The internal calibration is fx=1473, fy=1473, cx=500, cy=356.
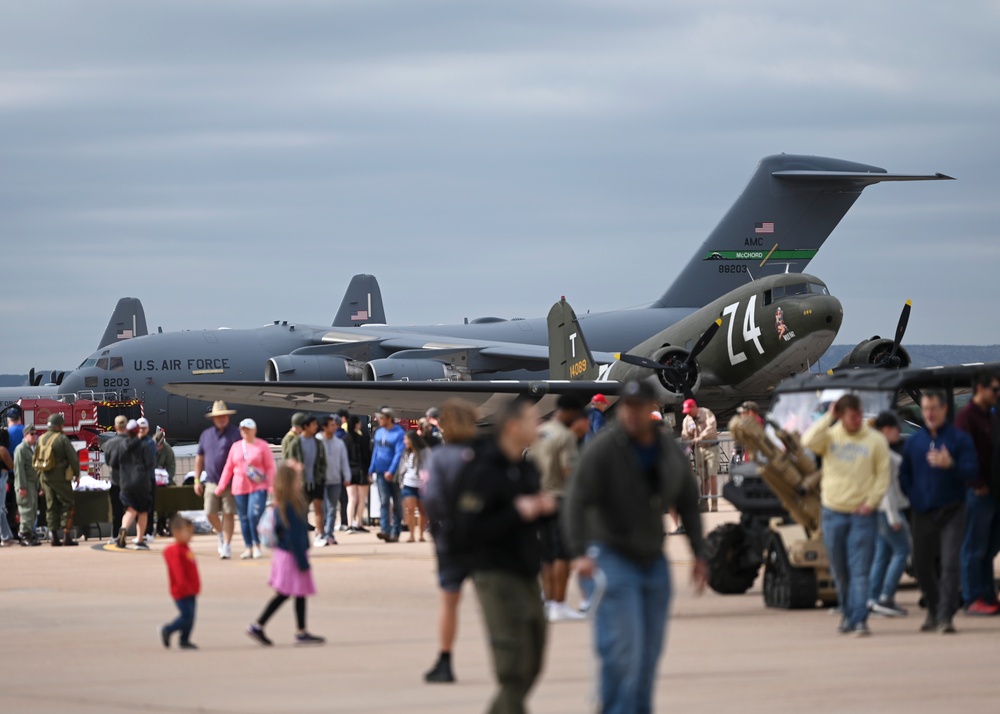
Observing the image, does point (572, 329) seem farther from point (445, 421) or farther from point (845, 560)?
point (445, 421)

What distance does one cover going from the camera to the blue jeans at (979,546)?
10805mm

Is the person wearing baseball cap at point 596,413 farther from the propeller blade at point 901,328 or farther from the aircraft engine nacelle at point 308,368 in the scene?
the aircraft engine nacelle at point 308,368

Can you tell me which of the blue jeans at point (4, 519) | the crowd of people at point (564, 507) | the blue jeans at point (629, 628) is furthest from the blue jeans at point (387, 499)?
the blue jeans at point (629, 628)

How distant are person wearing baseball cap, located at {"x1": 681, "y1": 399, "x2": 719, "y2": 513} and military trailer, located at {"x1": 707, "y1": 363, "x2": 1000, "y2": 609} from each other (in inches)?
357

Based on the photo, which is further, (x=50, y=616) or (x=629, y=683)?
(x=50, y=616)

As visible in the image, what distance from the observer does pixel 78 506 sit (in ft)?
74.2

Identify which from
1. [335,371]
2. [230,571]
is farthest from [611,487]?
[335,371]

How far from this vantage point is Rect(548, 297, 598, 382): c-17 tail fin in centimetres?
3198

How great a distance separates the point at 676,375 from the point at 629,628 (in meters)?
21.8

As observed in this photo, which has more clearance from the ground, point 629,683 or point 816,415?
point 816,415

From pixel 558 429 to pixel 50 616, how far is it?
15.8 ft

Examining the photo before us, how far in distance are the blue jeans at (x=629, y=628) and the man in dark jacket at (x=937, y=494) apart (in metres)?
4.31

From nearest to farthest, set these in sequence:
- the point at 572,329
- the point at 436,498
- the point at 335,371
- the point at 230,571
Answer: the point at 436,498, the point at 230,571, the point at 572,329, the point at 335,371

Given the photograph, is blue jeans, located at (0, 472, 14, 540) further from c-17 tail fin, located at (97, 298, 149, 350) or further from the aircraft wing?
c-17 tail fin, located at (97, 298, 149, 350)
